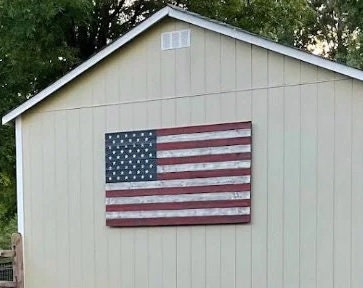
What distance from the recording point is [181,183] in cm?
661

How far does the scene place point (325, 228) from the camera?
19.2ft

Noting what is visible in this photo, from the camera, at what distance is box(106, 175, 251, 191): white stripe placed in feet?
20.7

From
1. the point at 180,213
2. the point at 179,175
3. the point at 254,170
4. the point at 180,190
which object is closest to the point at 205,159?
the point at 179,175

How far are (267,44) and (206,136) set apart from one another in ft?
3.93

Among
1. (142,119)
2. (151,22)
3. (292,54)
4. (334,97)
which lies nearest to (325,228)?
(334,97)

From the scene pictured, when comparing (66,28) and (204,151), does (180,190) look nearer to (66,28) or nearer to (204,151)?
(204,151)

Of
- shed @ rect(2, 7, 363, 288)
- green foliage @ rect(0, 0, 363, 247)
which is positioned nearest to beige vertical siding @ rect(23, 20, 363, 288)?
shed @ rect(2, 7, 363, 288)

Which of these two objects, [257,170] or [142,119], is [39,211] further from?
[257,170]

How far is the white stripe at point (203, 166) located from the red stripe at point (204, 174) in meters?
0.03

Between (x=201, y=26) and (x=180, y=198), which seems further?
(x=180, y=198)

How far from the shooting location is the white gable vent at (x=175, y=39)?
6.65 m

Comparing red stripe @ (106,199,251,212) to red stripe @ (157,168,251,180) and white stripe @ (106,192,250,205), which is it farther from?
red stripe @ (157,168,251,180)

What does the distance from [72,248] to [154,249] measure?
1.18 metres

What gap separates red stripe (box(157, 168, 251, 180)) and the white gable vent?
145 cm
